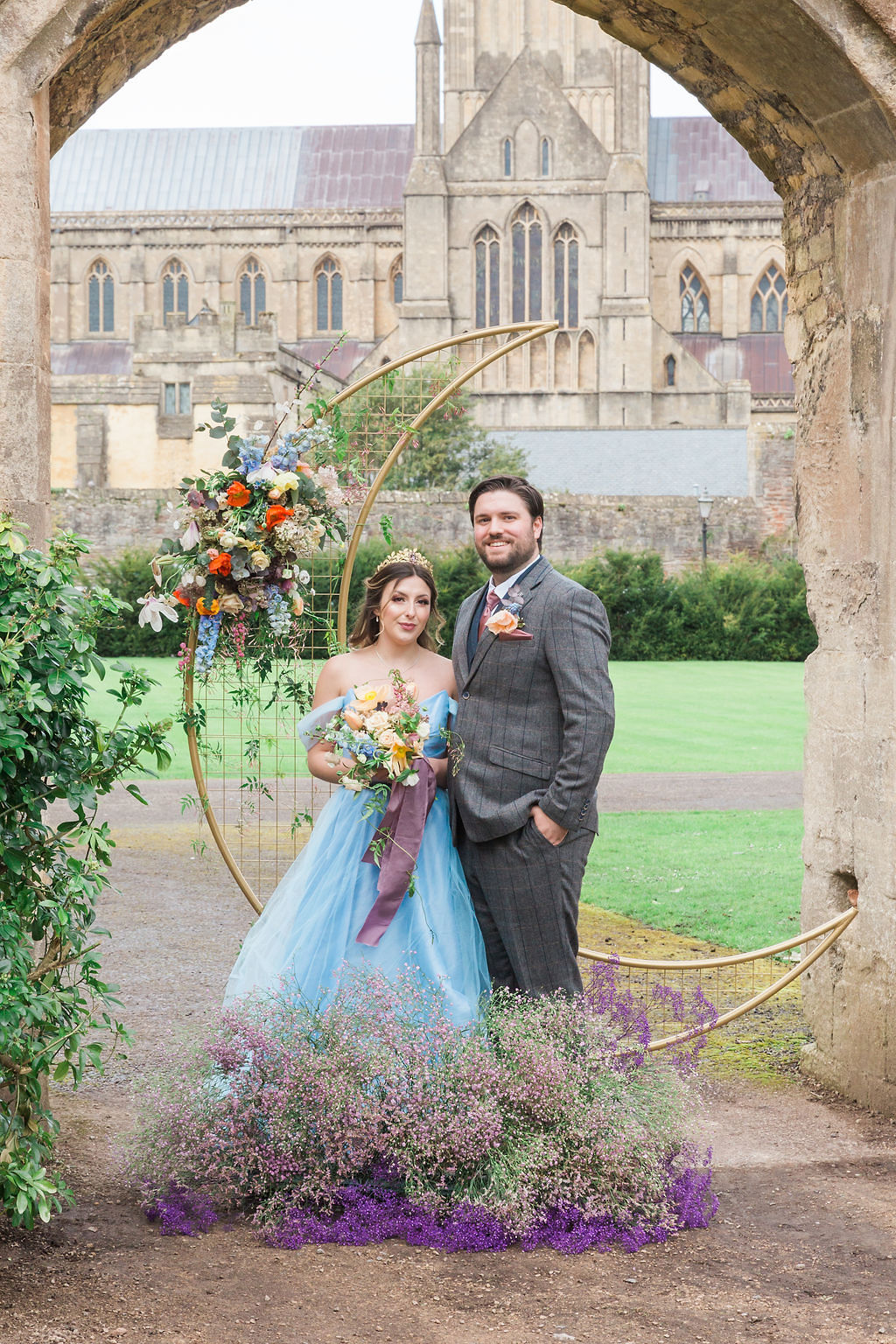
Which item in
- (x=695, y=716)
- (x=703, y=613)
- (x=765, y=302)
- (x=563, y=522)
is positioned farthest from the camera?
(x=765, y=302)

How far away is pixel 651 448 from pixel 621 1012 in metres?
38.7

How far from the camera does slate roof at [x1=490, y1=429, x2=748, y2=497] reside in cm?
3975

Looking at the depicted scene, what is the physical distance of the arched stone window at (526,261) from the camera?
1884 inches

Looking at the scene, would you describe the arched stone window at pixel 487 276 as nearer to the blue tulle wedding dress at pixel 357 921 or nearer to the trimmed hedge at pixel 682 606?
the trimmed hedge at pixel 682 606

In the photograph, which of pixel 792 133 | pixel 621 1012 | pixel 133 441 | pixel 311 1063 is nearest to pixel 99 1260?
pixel 311 1063

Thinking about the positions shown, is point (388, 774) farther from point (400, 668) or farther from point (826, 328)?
point (826, 328)

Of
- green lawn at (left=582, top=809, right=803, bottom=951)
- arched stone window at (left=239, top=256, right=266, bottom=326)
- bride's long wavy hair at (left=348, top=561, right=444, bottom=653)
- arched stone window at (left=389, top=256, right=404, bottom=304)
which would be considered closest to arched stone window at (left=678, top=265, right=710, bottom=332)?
arched stone window at (left=389, top=256, right=404, bottom=304)

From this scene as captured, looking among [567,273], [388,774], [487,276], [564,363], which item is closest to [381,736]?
[388,774]

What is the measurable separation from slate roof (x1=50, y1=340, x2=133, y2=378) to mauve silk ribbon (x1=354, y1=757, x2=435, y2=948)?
50.7 metres

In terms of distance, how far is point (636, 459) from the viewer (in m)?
41.4

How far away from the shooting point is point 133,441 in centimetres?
3912

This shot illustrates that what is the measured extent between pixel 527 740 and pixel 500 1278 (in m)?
1.38

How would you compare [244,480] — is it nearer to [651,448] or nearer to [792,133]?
[792,133]

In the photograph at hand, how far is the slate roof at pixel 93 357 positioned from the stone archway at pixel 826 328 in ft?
163
